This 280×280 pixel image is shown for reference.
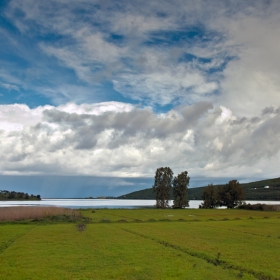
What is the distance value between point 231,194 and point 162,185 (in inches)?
1009

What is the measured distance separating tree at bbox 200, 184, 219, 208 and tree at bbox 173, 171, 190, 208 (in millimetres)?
Answer: 8606

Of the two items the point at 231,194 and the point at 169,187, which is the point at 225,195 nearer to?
the point at 231,194

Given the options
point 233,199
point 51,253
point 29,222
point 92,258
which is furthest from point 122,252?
point 233,199

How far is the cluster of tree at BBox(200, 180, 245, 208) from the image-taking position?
113056 mm

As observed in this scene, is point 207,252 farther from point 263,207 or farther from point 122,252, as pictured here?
point 263,207

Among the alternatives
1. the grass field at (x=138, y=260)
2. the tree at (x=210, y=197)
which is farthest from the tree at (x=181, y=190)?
the grass field at (x=138, y=260)

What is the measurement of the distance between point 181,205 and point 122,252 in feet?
311

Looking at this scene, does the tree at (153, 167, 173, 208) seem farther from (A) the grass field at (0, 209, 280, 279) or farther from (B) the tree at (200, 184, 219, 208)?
(A) the grass field at (0, 209, 280, 279)

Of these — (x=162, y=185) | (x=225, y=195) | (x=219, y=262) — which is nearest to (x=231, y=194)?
(x=225, y=195)

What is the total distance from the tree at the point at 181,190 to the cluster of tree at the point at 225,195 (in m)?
9.12

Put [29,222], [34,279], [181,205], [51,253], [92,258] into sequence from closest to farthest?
[34,279] → [92,258] → [51,253] → [29,222] → [181,205]

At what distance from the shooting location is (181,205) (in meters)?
112

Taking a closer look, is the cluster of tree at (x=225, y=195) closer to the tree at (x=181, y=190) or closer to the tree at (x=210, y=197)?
the tree at (x=210, y=197)

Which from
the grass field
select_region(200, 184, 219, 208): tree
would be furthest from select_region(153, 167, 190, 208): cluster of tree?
the grass field
